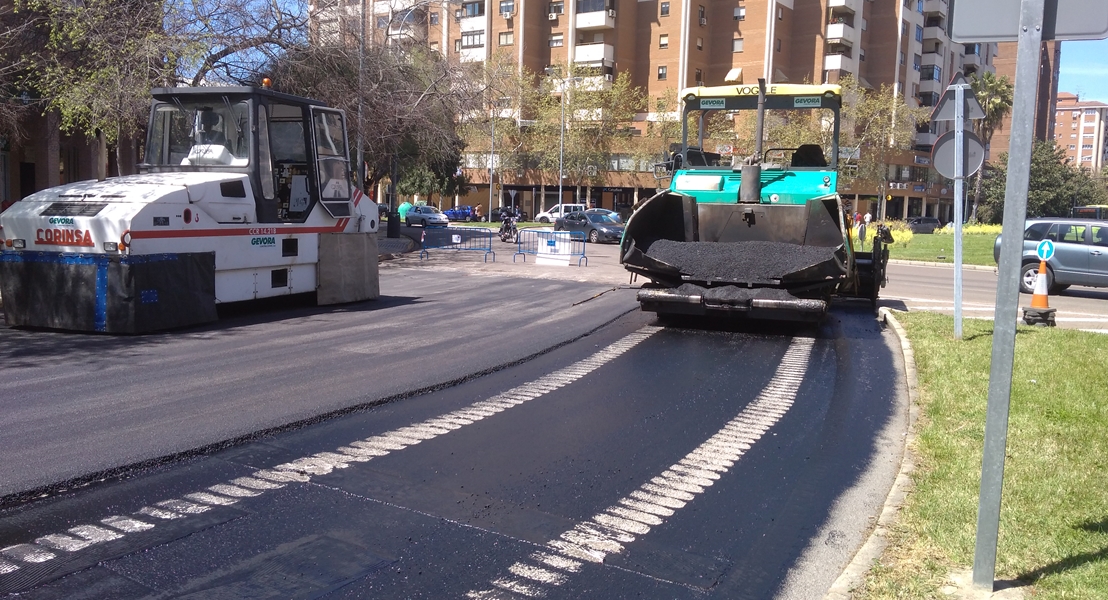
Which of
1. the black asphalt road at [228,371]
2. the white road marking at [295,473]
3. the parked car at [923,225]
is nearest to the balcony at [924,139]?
the parked car at [923,225]

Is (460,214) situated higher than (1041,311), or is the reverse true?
(460,214)

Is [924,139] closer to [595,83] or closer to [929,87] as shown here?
[929,87]

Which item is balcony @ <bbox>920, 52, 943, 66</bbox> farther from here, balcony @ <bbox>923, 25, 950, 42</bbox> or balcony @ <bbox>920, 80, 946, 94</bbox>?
balcony @ <bbox>920, 80, 946, 94</bbox>

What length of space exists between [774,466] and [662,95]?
58977 mm

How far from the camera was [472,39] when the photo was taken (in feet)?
227

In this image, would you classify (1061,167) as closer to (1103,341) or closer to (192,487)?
(1103,341)

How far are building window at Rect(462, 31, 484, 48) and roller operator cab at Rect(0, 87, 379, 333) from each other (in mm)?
58669

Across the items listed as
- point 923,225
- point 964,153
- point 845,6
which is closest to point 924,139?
point 845,6

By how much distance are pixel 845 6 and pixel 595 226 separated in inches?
1407

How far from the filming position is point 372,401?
6.98m

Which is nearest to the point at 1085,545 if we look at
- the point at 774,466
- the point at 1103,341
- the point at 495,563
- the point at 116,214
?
the point at 774,466

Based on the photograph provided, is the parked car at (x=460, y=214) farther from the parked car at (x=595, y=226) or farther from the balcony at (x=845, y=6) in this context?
the balcony at (x=845, y=6)

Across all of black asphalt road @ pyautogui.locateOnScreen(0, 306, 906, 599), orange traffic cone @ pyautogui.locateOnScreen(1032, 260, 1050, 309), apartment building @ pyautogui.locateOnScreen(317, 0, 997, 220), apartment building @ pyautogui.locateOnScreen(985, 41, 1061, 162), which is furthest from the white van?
apartment building @ pyautogui.locateOnScreen(985, 41, 1061, 162)

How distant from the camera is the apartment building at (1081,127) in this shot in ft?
598
